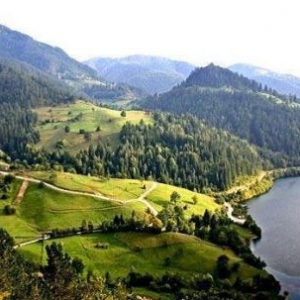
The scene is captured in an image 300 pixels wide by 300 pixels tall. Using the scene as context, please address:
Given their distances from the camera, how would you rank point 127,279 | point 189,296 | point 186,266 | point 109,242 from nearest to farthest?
point 189,296
point 127,279
point 186,266
point 109,242

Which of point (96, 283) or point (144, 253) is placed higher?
point (96, 283)

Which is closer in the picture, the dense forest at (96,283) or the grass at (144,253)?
the dense forest at (96,283)

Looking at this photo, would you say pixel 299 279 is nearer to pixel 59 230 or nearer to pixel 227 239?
pixel 227 239

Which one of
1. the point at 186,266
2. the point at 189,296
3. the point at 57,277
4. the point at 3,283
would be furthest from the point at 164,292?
the point at 3,283

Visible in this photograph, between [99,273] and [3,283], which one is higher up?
[3,283]

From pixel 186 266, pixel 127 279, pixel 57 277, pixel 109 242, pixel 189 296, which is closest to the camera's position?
pixel 57 277

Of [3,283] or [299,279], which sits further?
[299,279]

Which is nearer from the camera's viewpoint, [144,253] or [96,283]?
[96,283]

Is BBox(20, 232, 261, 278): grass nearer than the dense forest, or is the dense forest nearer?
the dense forest
